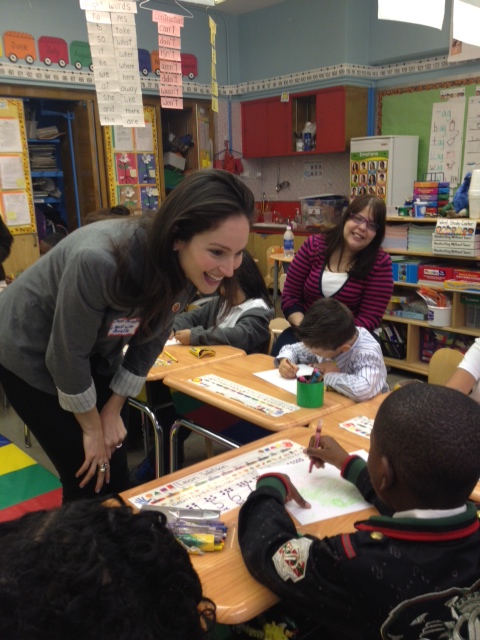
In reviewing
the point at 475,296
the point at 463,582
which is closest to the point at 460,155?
the point at 475,296

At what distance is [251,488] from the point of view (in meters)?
1.41

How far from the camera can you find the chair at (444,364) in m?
2.41

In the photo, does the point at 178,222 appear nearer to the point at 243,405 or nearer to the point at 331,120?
the point at 243,405

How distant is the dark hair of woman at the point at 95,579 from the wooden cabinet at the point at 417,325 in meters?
3.90

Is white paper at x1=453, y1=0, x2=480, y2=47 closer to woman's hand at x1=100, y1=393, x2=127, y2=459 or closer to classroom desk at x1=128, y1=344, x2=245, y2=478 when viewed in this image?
classroom desk at x1=128, y1=344, x2=245, y2=478

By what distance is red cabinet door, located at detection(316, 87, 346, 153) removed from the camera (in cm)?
567

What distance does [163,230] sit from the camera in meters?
1.28

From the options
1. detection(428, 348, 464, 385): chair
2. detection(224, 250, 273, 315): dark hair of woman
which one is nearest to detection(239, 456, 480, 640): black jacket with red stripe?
detection(428, 348, 464, 385): chair

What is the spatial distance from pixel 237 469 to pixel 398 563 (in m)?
0.60

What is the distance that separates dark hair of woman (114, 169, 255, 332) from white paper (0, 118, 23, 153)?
424 cm

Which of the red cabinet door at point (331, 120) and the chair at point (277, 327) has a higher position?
the red cabinet door at point (331, 120)

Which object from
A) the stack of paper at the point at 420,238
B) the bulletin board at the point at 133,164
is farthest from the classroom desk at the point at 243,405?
the bulletin board at the point at 133,164

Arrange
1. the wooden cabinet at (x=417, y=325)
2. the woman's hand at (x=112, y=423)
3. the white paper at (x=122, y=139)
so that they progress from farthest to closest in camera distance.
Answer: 1. the white paper at (x=122, y=139)
2. the wooden cabinet at (x=417, y=325)
3. the woman's hand at (x=112, y=423)

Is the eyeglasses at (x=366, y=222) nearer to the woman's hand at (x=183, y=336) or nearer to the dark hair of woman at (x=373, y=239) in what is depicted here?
the dark hair of woman at (x=373, y=239)
